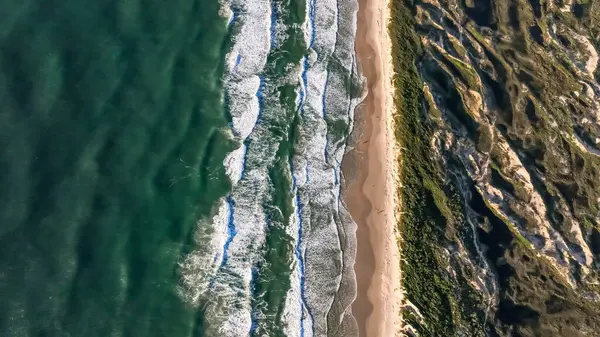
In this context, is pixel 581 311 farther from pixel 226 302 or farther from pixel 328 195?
pixel 226 302

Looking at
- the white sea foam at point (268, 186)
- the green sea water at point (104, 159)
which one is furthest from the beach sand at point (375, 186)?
the green sea water at point (104, 159)

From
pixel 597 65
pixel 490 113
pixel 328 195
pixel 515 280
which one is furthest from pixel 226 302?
pixel 597 65

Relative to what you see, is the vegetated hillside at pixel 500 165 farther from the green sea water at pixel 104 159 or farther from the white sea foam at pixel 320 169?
the green sea water at pixel 104 159

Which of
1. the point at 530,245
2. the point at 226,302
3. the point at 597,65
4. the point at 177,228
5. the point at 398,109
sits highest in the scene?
the point at 597,65

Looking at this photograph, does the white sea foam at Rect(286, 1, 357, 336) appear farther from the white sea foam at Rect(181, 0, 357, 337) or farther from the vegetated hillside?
the vegetated hillside

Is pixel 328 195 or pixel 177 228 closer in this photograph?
pixel 177 228
